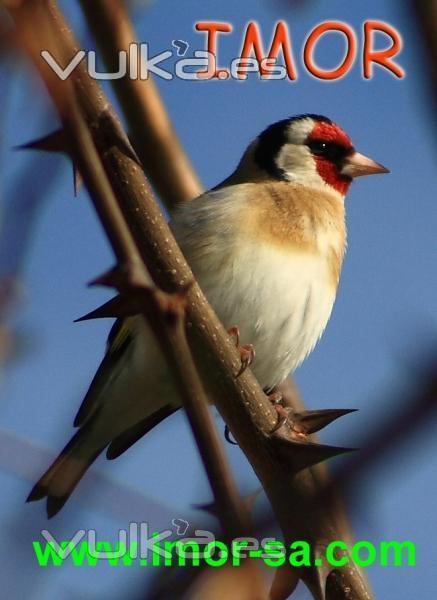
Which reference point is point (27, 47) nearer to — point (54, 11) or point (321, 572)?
point (54, 11)

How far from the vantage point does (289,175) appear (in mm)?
5090

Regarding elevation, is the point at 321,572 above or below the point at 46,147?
below

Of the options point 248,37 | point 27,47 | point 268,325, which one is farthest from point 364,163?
point 27,47

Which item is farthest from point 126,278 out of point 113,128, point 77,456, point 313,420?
point 77,456

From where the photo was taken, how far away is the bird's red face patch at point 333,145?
530cm

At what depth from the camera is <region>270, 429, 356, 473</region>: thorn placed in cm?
189

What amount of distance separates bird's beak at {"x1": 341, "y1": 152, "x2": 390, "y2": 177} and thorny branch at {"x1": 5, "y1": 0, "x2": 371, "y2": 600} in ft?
10.1

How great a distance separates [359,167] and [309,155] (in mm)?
305

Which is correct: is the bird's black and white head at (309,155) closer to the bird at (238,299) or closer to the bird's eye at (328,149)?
the bird's eye at (328,149)

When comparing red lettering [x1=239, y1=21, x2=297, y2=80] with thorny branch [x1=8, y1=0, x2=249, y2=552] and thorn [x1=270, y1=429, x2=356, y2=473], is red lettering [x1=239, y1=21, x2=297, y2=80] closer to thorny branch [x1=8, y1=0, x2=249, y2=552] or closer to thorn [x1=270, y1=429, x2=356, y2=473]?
thorn [x1=270, y1=429, x2=356, y2=473]

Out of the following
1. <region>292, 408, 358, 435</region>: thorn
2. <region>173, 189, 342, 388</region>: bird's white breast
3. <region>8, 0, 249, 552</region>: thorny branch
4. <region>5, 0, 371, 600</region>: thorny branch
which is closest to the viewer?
<region>8, 0, 249, 552</region>: thorny branch

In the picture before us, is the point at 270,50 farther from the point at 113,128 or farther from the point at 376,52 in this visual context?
the point at 113,128

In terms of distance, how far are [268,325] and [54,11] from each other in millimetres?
2899

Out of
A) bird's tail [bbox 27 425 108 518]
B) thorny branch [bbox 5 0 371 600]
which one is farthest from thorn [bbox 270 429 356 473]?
bird's tail [bbox 27 425 108 518]
